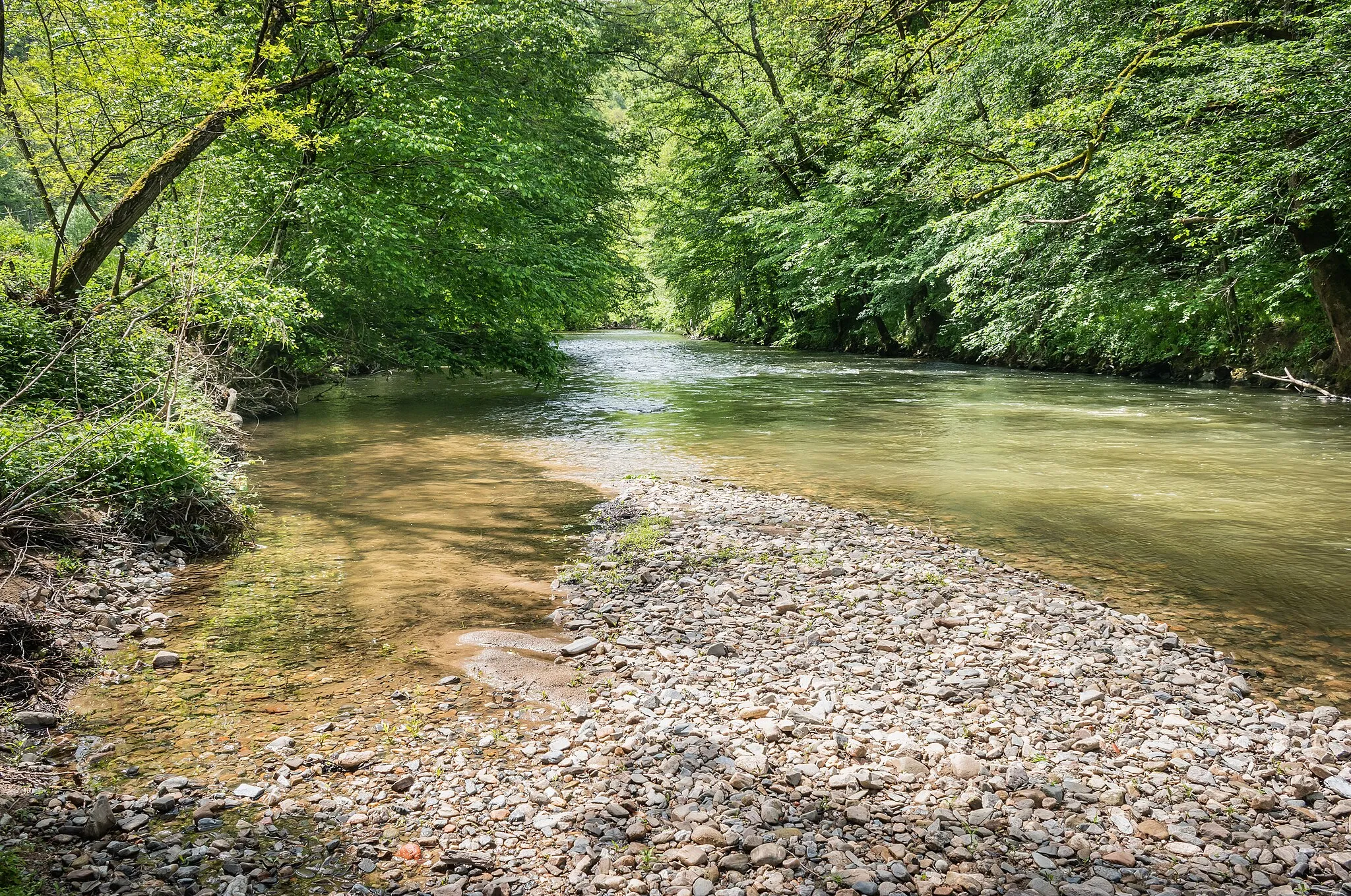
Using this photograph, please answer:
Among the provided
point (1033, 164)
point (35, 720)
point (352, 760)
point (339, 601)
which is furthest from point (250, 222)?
point (1033, 164)

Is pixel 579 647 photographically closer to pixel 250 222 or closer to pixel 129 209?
pixel 129 209

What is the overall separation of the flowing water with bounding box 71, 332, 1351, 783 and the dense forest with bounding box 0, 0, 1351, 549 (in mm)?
1300

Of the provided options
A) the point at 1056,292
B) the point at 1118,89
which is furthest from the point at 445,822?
the point at 1056,292

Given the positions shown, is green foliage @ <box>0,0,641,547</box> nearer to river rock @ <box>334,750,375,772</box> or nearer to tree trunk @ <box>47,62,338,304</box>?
tree trunk @ <box>47,62,338,304</box>

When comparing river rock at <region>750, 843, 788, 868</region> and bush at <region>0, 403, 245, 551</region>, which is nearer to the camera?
river rock at <region>750, 843, 788, 868</region>

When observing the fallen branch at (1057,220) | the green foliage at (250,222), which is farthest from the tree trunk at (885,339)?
the fallen branch at (1057,220)

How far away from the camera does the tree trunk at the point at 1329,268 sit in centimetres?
1409

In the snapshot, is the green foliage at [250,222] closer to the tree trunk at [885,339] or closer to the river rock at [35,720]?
the river rock at [35,720]

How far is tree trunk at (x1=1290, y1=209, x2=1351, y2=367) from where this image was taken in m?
14.1

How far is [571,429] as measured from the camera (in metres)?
15.5

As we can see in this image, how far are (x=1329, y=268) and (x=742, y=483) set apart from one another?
12.0 meters

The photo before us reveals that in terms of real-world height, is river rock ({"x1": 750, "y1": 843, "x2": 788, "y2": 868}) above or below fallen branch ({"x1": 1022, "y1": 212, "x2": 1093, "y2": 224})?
below

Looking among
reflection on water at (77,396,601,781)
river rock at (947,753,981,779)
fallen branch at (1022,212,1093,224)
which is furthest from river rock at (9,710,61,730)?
fallen branch at (1022,212,1093,224)

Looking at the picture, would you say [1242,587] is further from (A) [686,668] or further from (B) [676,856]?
(B) [676,856]
